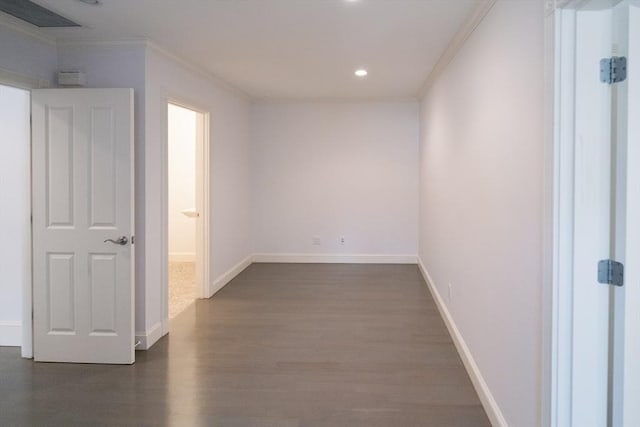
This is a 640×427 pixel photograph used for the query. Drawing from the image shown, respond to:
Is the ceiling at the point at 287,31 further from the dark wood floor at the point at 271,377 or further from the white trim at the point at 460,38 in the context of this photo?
the dark wood floor at the point at 271,377

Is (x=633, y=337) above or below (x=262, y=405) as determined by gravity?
above

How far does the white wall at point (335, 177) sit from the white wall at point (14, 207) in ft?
12.8

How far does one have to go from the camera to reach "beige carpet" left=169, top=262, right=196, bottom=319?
199 inches

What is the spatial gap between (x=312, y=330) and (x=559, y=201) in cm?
290

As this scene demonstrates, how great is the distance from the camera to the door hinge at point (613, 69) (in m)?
1.66

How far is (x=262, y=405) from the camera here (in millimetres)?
2834

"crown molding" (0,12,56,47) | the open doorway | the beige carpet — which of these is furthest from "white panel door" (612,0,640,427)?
the open doorway

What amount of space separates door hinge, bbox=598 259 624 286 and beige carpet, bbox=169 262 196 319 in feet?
13.1

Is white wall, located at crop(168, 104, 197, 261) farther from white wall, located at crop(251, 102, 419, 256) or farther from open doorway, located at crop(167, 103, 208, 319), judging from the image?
white wall, located at crop(251, 102, 419, 256)

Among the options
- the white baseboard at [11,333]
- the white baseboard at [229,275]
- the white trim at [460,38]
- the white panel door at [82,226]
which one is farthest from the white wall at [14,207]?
the white trim at [460,38]

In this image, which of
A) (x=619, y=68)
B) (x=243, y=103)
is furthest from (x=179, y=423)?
(x=243, y=103)

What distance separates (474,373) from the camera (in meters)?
3.06

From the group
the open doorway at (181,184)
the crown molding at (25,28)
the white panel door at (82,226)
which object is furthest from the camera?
the open doorway at (181,184)

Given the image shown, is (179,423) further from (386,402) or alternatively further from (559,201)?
(559,201)
